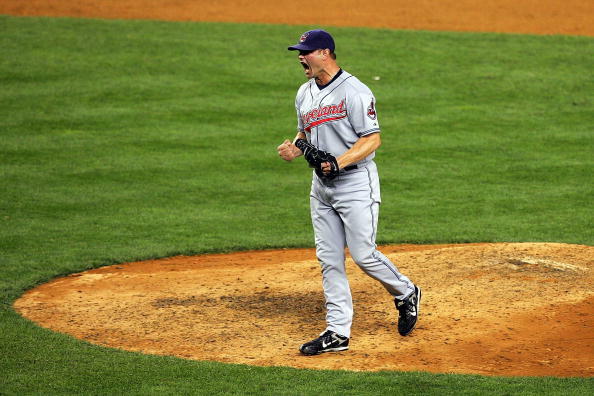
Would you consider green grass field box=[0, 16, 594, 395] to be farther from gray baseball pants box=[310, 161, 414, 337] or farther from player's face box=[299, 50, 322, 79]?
player's face box=[299, 50, 322, 79]

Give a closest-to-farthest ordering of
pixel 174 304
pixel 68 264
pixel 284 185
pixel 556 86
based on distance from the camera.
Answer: pixel 174 304
pixel 68 264
pixel 284 185
pixel 556 86

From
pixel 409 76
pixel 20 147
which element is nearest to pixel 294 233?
pixel 20 147

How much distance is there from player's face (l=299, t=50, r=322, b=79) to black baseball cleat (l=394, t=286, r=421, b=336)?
1548mm

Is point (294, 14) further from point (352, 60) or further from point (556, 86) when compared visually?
point (556, 86)

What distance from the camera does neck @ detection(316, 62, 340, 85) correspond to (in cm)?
585

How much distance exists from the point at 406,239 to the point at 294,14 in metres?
11.3

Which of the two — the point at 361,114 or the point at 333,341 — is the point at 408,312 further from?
the point at 361,114

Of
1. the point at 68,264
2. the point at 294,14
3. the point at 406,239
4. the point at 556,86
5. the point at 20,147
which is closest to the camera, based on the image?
the point at 68,264

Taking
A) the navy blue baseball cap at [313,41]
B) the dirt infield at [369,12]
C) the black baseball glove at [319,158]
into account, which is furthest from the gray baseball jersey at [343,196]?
the dirt infield at [369,12]

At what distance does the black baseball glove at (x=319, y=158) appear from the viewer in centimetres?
562

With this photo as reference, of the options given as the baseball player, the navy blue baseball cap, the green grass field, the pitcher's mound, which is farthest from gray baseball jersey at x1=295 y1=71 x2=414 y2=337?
the green grass field

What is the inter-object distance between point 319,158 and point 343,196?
0.98ft

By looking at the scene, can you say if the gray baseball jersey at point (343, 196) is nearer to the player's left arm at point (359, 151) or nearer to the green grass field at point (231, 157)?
the player's left arm at point (359, 151)

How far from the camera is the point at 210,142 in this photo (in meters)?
12.6
